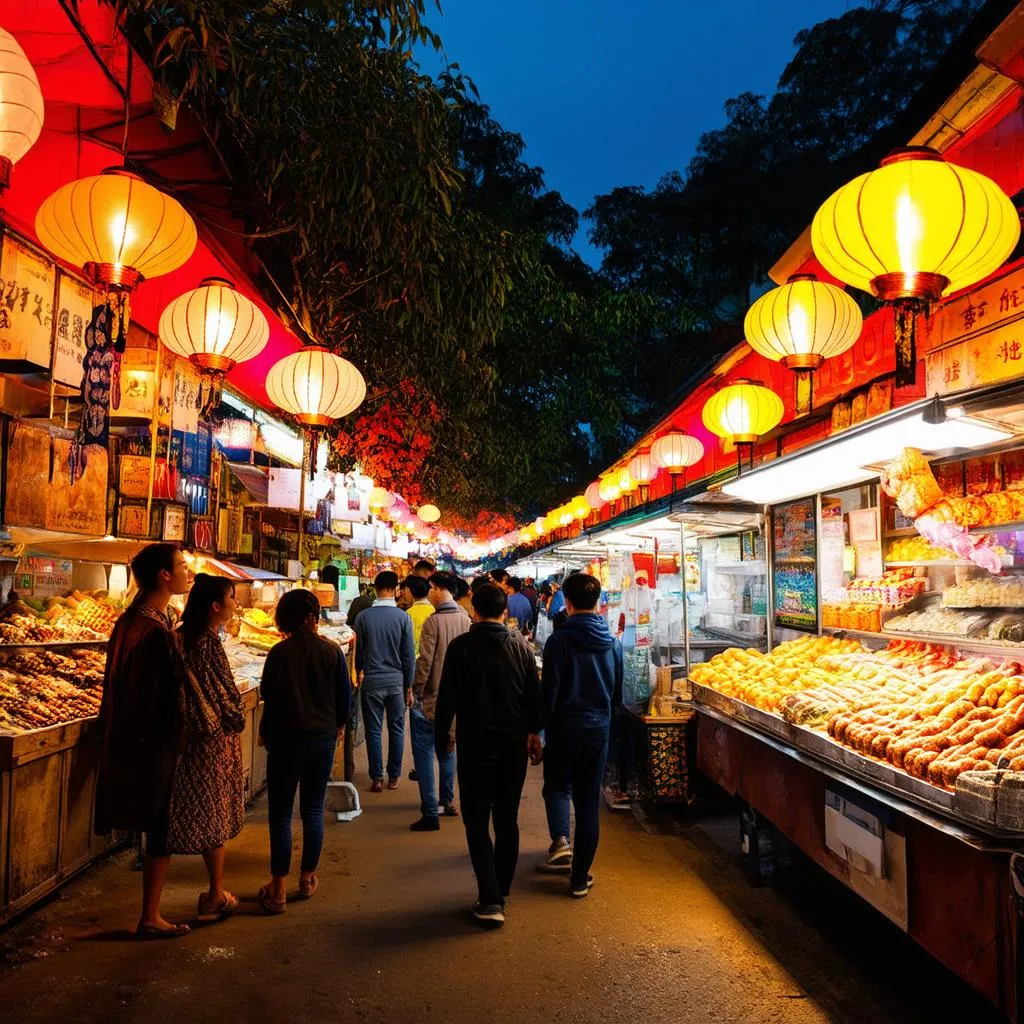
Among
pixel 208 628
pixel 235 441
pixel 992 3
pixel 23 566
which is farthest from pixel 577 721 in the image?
pixel 235 441

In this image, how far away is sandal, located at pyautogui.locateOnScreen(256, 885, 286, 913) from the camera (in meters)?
5.41

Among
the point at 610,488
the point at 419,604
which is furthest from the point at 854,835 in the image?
the point at 610,488

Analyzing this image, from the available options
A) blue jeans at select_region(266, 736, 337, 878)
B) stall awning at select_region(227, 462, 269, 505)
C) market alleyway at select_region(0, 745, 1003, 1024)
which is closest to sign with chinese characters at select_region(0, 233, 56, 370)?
blue jeans at select_region(266, 736, 337, 878)

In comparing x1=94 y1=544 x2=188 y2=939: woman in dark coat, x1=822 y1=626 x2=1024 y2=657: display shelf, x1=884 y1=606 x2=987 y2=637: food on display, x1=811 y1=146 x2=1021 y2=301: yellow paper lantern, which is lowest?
x1=94 y1=544 x2=188 y2=939: woman in dark coat

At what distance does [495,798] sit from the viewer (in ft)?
18.1

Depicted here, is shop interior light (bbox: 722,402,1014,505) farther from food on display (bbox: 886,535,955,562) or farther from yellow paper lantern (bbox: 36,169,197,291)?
yellow paper lantern (bbox: 36,169,197,291)

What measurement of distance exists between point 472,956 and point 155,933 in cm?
190

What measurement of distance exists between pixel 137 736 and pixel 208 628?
29.2 inches

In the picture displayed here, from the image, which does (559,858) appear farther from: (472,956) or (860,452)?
(860,452)

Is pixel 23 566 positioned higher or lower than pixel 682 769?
higher

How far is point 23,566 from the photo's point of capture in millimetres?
8508

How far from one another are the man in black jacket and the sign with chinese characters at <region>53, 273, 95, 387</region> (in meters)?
3.45

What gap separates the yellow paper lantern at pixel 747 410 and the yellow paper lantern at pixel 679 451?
3657mm

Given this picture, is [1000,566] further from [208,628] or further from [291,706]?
[208,628]
